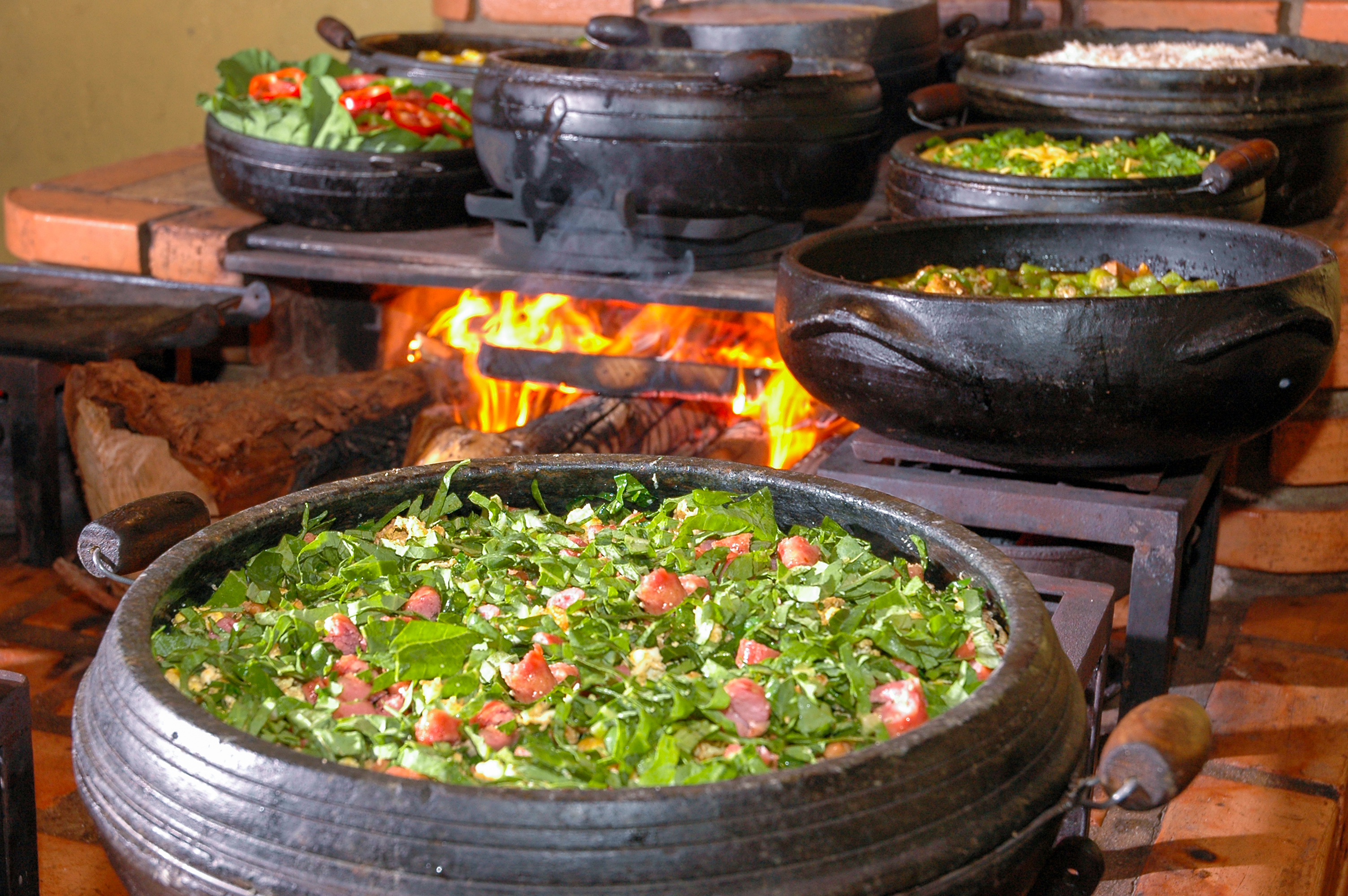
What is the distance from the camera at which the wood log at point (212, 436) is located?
3000 mm

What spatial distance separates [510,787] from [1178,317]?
123 centimetres

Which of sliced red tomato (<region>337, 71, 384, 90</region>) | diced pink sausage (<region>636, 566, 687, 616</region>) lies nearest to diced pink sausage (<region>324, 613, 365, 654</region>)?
diced pink sausage (<region>636, 566, 687, 616</region>)

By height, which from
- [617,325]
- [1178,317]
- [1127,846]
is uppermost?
[1178,317]

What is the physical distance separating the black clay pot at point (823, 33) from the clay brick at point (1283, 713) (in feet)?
5.17

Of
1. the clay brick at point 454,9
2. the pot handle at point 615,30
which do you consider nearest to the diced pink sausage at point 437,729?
the pot handle at point 615,30

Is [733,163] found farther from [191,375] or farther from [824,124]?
[191,375]

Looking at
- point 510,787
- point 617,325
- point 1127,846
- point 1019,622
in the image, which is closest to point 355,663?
point 510,787

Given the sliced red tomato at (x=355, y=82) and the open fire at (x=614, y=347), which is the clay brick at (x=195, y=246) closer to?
the sliced red tomato at (x=355, y=82)

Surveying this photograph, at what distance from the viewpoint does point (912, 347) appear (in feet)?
6.00

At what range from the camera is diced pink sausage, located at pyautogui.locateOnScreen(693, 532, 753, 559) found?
1.39 meters

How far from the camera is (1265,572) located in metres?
2.97

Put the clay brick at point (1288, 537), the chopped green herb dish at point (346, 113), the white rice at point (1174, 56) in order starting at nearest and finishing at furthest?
the clay brick at point (1288, 537) < the white rice at point (1174, 56) < the chopped green herb dish at point (346, 113)

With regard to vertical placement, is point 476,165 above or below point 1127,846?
above

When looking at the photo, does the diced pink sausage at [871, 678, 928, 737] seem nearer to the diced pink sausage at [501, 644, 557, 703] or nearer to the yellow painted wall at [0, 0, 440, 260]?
the diced pink sausage at [501, 644, 557, 703]
